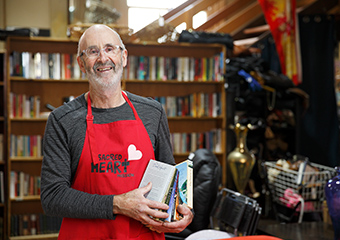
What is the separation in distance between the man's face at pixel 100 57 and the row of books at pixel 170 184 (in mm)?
338

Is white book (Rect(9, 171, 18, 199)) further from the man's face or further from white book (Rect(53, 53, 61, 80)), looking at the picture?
the man's face

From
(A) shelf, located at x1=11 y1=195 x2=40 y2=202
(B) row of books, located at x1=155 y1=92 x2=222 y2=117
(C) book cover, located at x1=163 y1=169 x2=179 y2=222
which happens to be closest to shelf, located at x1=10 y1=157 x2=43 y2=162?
(A) shelf, located at x1=11 y1=195 x2=40 y2=202

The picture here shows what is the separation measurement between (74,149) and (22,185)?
9.80 ft

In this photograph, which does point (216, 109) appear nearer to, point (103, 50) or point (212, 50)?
point (212, 50)

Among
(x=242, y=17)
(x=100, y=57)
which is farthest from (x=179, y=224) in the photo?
(x=242, y=17)

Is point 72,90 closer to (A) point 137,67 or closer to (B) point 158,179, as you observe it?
(A) point 137,67

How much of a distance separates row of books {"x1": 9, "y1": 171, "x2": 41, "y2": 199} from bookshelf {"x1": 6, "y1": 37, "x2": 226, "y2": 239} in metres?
0.03

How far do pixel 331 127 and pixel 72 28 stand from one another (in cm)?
315

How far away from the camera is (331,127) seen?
4.81 metres

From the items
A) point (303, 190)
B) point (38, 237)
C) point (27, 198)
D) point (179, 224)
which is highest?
point (179, 224)

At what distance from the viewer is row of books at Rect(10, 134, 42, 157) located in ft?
13.4

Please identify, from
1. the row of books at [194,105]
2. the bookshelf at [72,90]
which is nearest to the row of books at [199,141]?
the bookshelf at [72,90]

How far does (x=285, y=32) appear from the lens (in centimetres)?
428

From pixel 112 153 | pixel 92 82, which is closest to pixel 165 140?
pixel 112 153
